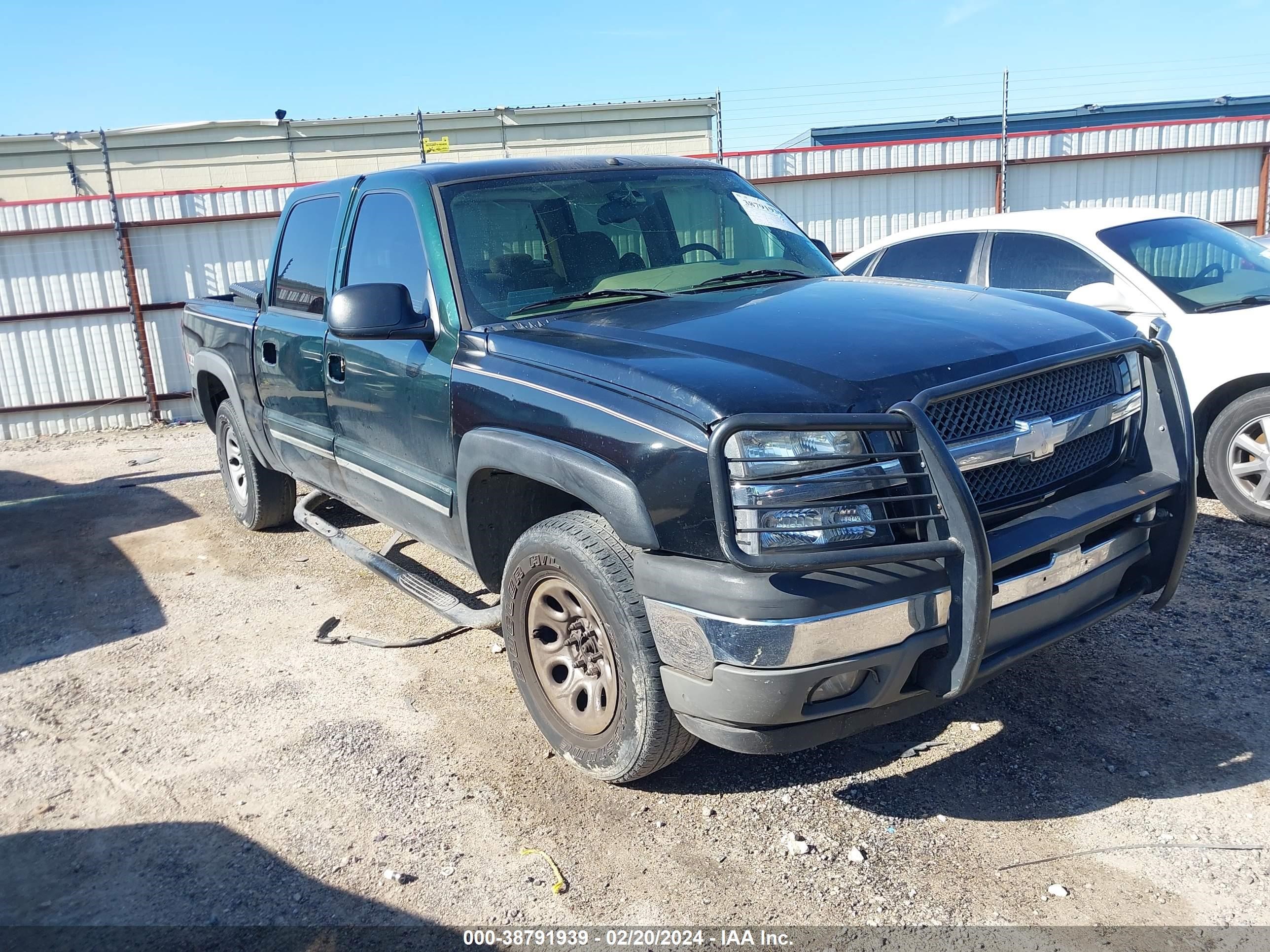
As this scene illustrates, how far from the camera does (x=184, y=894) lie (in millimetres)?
2863

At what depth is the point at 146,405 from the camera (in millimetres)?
11672

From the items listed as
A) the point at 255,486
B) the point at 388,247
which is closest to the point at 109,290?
the point at 255,486

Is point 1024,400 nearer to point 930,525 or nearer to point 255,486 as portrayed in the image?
point 930,525

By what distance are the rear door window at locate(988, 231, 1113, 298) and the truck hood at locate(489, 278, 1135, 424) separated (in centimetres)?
259

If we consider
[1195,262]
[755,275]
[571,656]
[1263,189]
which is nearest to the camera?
[571,656]

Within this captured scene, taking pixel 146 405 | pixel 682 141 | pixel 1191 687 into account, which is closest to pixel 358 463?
pixel 1191 687

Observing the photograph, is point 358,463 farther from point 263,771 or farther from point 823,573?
point 823,573

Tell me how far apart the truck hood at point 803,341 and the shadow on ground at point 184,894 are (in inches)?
64.3

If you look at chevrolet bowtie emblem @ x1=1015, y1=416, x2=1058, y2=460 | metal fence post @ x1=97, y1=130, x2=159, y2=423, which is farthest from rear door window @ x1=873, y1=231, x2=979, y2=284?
metal fence post @ x1=97, y1=130, x2=159, y2=423

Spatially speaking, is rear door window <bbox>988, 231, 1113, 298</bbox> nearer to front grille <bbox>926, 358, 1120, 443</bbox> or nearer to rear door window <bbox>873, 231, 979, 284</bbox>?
rear door window <bbox>873, 231, 979, 284</bbox>

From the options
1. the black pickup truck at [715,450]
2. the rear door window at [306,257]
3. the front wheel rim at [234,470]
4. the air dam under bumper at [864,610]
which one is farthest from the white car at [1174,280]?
the front wheel rim at [234,470]

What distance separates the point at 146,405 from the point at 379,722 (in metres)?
9.30

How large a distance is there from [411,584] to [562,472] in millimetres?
→ 1598

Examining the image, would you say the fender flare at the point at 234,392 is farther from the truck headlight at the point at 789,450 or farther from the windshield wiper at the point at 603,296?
the truck headlight at the point at 789,450
